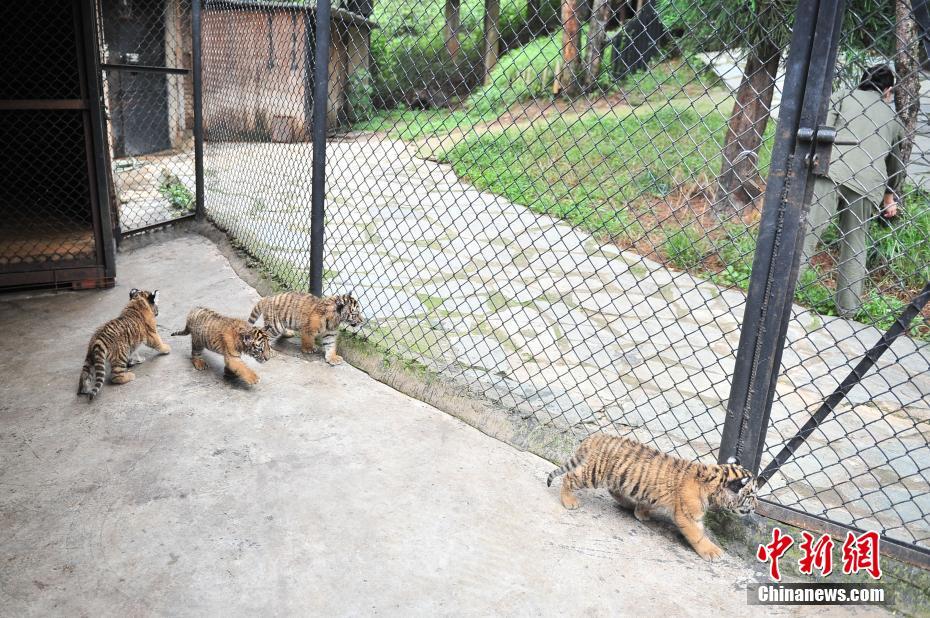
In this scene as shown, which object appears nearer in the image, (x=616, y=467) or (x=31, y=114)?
(x=616, y=467)

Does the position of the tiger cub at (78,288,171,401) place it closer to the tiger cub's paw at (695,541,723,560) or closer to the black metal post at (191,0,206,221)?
the black metal post at (191,0,206,221)

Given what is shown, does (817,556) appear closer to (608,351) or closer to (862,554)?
(862,554)

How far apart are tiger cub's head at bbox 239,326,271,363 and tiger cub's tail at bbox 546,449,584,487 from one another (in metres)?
1.98

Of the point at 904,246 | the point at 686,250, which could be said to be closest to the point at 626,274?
the point at 686,250

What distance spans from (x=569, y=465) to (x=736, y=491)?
759 millimetres

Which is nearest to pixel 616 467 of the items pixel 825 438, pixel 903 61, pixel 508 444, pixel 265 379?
pixel 508 444

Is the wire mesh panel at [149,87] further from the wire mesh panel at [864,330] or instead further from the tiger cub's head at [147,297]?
the wire mesh panel at [864,330]

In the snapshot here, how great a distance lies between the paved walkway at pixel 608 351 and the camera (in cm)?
406

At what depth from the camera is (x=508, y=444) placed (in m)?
4.07

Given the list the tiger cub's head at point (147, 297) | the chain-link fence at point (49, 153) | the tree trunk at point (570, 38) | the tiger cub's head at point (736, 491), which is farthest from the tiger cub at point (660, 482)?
the tree trunk at point (570, 38)

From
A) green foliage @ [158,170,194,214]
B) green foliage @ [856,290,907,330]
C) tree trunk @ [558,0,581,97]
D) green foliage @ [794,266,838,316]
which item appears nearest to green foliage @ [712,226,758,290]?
green foliage @ [794,266,838,316]

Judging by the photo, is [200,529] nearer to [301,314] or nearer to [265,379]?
[265,379]

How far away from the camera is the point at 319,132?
5047mm

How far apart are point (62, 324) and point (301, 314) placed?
6.12ft
